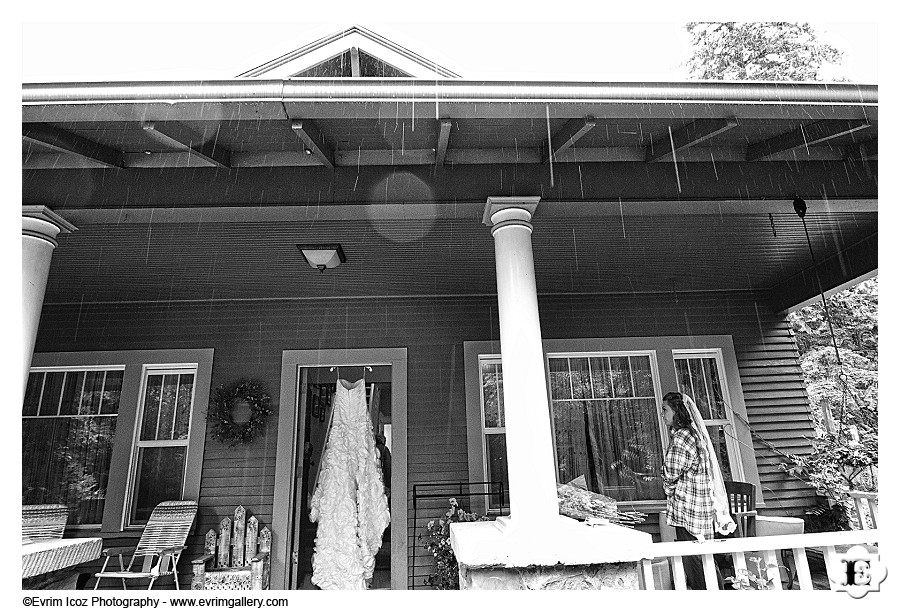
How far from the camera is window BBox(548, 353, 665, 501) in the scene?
5539 mm

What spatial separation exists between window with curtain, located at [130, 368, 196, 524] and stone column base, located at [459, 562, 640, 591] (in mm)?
3960

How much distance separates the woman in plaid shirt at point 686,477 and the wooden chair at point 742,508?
760mm

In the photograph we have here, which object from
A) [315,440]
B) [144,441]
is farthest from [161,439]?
[315,440]

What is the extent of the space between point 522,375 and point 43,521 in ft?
14.7

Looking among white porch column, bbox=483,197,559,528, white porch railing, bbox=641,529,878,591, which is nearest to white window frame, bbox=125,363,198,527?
white porch column, bbox=483,197,559,528

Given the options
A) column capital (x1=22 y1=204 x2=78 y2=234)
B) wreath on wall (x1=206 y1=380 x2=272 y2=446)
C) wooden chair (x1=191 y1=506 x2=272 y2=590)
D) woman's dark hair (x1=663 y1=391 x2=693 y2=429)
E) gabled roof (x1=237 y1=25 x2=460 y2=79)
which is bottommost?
wooden chair (x1=191 y1=506 x2=272 y2=590)

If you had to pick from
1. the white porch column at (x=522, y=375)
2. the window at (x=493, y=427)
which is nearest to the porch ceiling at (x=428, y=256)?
the white porch column at (x=522, y=375)

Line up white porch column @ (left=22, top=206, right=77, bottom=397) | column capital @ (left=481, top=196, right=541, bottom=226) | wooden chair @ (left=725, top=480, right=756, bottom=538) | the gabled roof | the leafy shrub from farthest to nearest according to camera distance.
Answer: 1. the leafy shrub
2. wooden chair @ (left=725, top=480, right=756, bottom=538)
3. the gabled roof
4. column capital @ (left=481, top=196, right=541, bottom=226)
5. white porch column @ (left=22, top=206, right=77, bottom=397)

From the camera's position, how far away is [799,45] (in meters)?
12.2

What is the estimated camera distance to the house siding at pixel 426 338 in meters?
5.43

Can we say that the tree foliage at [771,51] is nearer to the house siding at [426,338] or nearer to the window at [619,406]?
the house siding at [426,338]

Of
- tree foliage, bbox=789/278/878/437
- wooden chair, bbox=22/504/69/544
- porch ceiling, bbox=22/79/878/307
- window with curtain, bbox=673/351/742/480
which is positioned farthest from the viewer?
tree foliage, bbox=789/278/878/437

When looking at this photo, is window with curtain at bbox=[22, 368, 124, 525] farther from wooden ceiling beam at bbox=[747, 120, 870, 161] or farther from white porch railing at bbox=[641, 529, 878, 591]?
wooden ceiling beam at bbox=[747, 120, 870, 161]

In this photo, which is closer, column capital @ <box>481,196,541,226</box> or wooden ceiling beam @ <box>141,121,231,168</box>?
wooden ceiling beam @ <box>141,121,231,168</box>
